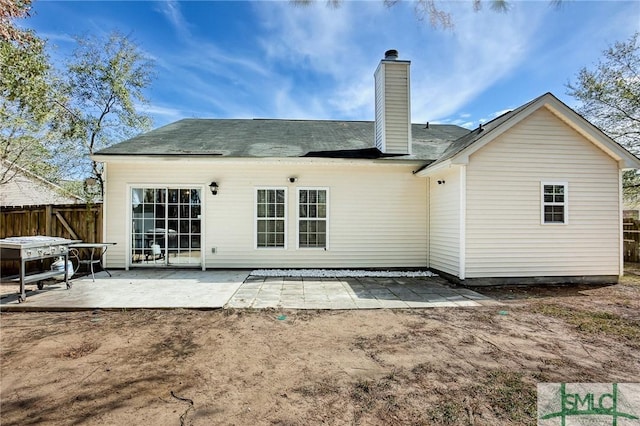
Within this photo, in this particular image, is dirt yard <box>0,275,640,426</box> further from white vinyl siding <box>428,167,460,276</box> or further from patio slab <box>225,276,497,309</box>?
white vinyl siding <box>428,167,460,276</box>

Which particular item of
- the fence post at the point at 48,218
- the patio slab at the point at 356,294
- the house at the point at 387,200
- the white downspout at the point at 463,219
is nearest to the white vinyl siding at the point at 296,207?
the house at the point at 387,200

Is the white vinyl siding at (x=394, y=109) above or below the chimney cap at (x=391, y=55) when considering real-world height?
below

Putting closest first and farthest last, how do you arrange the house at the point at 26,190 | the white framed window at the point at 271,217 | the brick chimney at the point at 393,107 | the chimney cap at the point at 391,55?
the white framed window at the point at 271,217 < the brick chimney at the point at 393,107 < the chimney cap at the point at 391,55 < the house at the point at 26,190

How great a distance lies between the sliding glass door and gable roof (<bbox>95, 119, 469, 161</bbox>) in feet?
3.59

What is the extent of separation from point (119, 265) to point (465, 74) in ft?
34.4

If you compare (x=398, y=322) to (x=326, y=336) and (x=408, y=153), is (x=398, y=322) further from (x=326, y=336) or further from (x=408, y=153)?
(x=408, y=153)

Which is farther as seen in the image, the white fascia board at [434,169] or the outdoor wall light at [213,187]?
the outdoor wall light at [213,187]

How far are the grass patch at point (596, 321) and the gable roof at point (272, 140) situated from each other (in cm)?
463

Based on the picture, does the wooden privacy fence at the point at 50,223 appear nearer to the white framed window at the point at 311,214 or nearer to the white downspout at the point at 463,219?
the white framed window at the point at 311,214

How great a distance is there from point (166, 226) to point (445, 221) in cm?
713

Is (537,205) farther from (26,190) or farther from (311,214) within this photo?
(26,190)

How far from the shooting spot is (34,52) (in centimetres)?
881

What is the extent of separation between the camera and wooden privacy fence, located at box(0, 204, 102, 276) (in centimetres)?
834

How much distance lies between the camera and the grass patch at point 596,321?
171 inches
